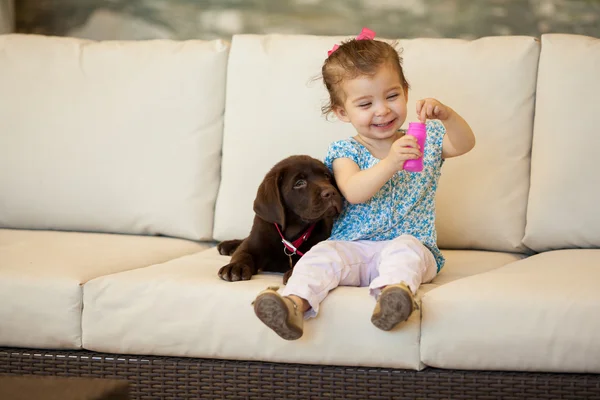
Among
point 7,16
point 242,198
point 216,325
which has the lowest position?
point 216,325

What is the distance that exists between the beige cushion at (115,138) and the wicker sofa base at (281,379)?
87 cm

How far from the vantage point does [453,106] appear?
9.23ft

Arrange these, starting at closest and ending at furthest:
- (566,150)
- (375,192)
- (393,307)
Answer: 1. (393,307)
2. (375,192)
3. (566,150)

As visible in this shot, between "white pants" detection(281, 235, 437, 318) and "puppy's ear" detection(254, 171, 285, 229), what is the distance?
0.17m

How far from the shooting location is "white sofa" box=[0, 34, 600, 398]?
200 centimetres

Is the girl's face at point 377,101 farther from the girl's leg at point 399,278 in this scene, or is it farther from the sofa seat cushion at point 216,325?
the sofa seat cushion at point 216,325

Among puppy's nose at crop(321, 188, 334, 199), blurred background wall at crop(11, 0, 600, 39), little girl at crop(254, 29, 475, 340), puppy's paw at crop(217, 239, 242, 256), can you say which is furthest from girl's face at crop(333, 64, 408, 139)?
blurred background wall at crop(11, 0, 600, 39)

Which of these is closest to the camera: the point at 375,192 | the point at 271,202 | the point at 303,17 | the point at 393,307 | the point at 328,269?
the point at 393,307

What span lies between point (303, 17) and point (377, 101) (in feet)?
4.39

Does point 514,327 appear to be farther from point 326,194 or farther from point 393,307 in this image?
point 326,194

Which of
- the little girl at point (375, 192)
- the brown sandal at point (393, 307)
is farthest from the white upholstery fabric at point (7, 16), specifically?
the brown sandal at point (393, 307)

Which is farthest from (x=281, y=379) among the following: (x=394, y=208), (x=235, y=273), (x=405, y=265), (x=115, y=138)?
(x=115, y=138)

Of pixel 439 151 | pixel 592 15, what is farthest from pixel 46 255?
pixel 592 15

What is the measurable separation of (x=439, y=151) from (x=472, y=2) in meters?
→ 1.15
